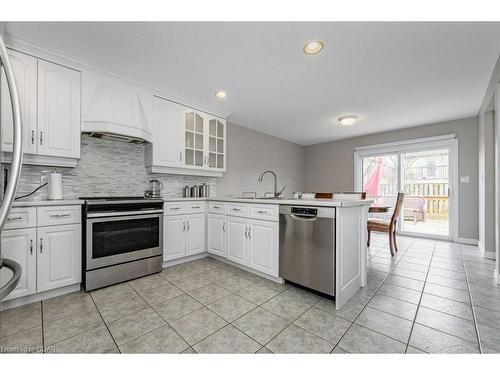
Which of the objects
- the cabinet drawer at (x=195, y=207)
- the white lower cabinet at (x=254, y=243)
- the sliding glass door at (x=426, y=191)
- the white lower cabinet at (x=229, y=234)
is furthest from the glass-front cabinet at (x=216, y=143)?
the sliding glass door at (x=426, y=191)

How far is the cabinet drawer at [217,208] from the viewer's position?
2.89 m

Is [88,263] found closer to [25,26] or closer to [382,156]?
[25,26]

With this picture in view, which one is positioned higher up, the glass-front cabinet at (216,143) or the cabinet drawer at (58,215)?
the glass-front cabinet at (216,143)

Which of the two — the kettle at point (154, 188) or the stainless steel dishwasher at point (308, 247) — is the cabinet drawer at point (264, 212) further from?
the kettle at point (154, 188)

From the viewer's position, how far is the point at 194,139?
3301 millimetres

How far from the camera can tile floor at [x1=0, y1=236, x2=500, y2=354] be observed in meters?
1.37

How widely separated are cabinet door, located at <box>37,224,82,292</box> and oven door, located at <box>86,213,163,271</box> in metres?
0.13

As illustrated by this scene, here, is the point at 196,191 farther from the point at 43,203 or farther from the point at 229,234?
the point at 43,203

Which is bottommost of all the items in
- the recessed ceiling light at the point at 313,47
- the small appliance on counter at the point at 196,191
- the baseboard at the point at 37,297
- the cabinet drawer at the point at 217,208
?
the baseboard at the point at 37,297

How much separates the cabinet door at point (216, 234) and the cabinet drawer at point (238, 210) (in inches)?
7.1

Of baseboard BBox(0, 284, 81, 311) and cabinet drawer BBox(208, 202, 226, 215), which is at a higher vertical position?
cabinet drawer BBox(208, 202, 226, 215)

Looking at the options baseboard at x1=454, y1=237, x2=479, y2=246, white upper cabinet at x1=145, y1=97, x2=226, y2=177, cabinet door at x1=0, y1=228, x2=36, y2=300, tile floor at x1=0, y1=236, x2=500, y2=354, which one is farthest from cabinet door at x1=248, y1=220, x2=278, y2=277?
baseboard at x1=454, y1=237, x2=479, y2=246

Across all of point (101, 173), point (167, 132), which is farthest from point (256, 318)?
point (167, 132)

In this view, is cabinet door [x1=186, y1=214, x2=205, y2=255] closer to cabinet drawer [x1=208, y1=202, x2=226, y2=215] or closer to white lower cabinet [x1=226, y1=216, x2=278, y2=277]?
cabinet drawer [x1=208, y1=202, x2=226, y2=215]
